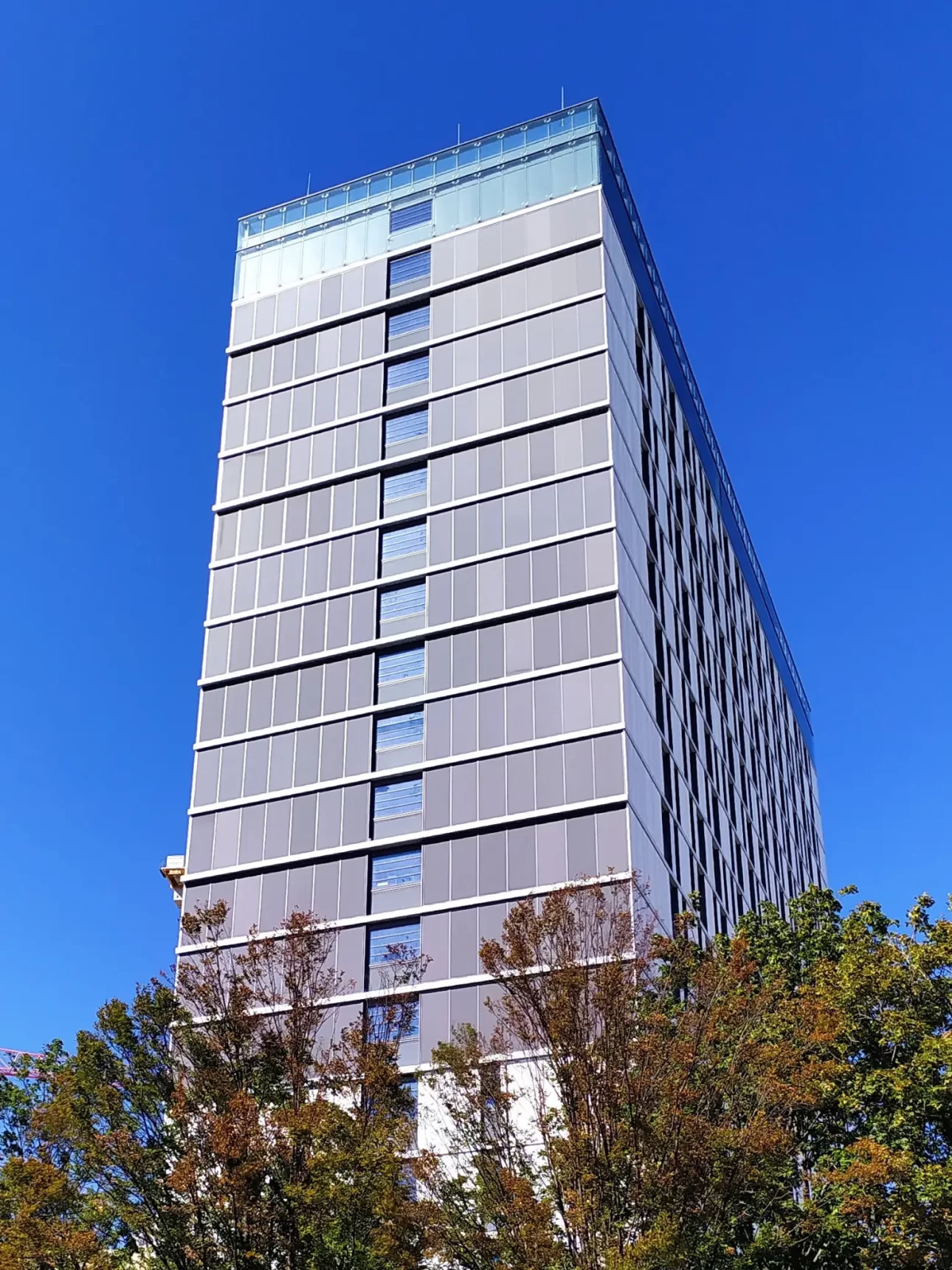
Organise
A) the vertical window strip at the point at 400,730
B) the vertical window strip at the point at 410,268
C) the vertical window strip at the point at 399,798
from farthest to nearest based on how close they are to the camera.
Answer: the vertical window strip at the point at 410,268
the vertical window strip at the point at 400,730
the vertical window strip at the point at 399,798

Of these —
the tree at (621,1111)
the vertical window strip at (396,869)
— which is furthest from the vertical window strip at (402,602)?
the tree at (621,1111)

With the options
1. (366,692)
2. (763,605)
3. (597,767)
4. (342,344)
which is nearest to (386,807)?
(366,692)

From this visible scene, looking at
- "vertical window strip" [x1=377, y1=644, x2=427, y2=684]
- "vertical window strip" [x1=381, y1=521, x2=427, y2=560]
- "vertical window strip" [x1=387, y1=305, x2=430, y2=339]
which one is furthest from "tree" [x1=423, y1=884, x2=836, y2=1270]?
"vertical window strip" [x1=387, y1=305, x2=430, y2=339]

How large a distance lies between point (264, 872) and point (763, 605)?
43475 mm

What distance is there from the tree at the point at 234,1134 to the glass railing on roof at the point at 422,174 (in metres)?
38.1

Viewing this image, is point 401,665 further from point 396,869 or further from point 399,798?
point 396,869

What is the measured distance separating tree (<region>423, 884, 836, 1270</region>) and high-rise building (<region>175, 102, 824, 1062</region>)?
15852 mm

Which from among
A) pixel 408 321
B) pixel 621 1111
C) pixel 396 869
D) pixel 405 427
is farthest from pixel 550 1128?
pixel 408 321

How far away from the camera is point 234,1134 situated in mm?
29891

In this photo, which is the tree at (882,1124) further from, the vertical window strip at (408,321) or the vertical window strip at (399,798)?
the vertical window strip at (408,321)

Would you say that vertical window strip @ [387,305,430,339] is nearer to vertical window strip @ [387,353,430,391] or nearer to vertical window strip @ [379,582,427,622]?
vertical window strip @ [387,353,430,391]

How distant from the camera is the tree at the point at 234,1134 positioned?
A: 98.0 feet

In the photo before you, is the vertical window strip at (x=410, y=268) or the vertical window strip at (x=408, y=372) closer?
the vertical window strip at (x=408, y=372)

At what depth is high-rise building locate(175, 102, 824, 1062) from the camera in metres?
50.4
